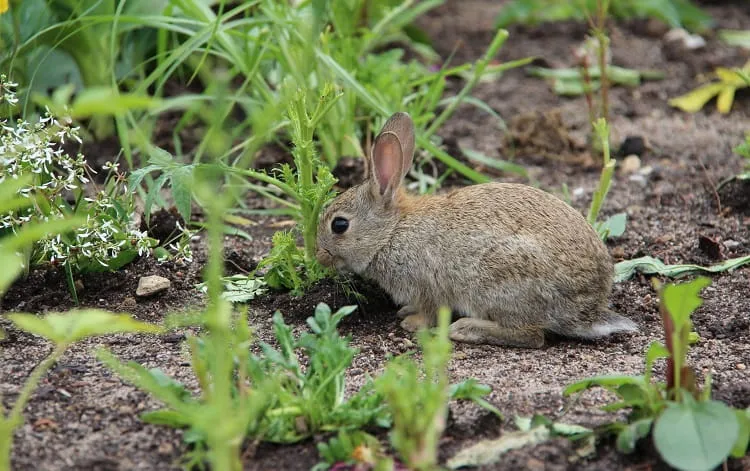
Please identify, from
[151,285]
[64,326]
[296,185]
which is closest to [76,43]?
[151,285]

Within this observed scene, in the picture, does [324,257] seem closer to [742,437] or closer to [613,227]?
[613,227]

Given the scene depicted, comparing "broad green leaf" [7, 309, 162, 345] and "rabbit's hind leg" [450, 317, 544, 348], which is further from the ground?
"broad green leaf" [7, 309, 162, 345]

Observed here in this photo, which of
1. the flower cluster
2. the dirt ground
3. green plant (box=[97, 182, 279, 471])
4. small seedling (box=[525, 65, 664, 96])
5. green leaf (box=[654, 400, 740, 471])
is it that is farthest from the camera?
small seedling (box=[525, 65, 664, 96])

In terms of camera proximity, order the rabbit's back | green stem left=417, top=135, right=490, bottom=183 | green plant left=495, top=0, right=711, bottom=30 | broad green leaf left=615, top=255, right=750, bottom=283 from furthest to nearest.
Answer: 1. green plant left=495, top=0, right=711, bottom=30
2. green stem left=417, top=135, right=490, bottom=183
3. broad green leaf left=615, top=255, right=750, bottom=283
4. the rabbit's back

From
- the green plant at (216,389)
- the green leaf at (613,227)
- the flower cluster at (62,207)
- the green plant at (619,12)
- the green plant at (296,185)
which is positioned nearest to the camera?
the green plant at (216,389)

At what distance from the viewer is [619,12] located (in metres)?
9.25

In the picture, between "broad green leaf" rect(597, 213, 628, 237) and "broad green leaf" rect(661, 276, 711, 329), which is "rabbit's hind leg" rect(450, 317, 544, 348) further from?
"broad green leaf" rect(661, 276, 711, 329)

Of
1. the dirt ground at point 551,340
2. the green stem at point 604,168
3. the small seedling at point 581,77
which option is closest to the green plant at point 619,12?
the dirt ground at point 551,340

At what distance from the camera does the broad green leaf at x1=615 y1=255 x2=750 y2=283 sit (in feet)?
16.2

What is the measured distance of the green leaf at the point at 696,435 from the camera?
9.39ft

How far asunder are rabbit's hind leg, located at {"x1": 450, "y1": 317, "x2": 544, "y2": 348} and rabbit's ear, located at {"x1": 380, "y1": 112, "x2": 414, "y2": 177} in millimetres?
837

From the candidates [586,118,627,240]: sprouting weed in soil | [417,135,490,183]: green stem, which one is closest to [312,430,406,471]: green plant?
[586,118,627,240]: sprouting weed in soil

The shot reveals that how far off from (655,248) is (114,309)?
268cm

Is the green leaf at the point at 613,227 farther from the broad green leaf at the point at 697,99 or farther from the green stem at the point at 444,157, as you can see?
the broad green leaf at the point at 697,99
